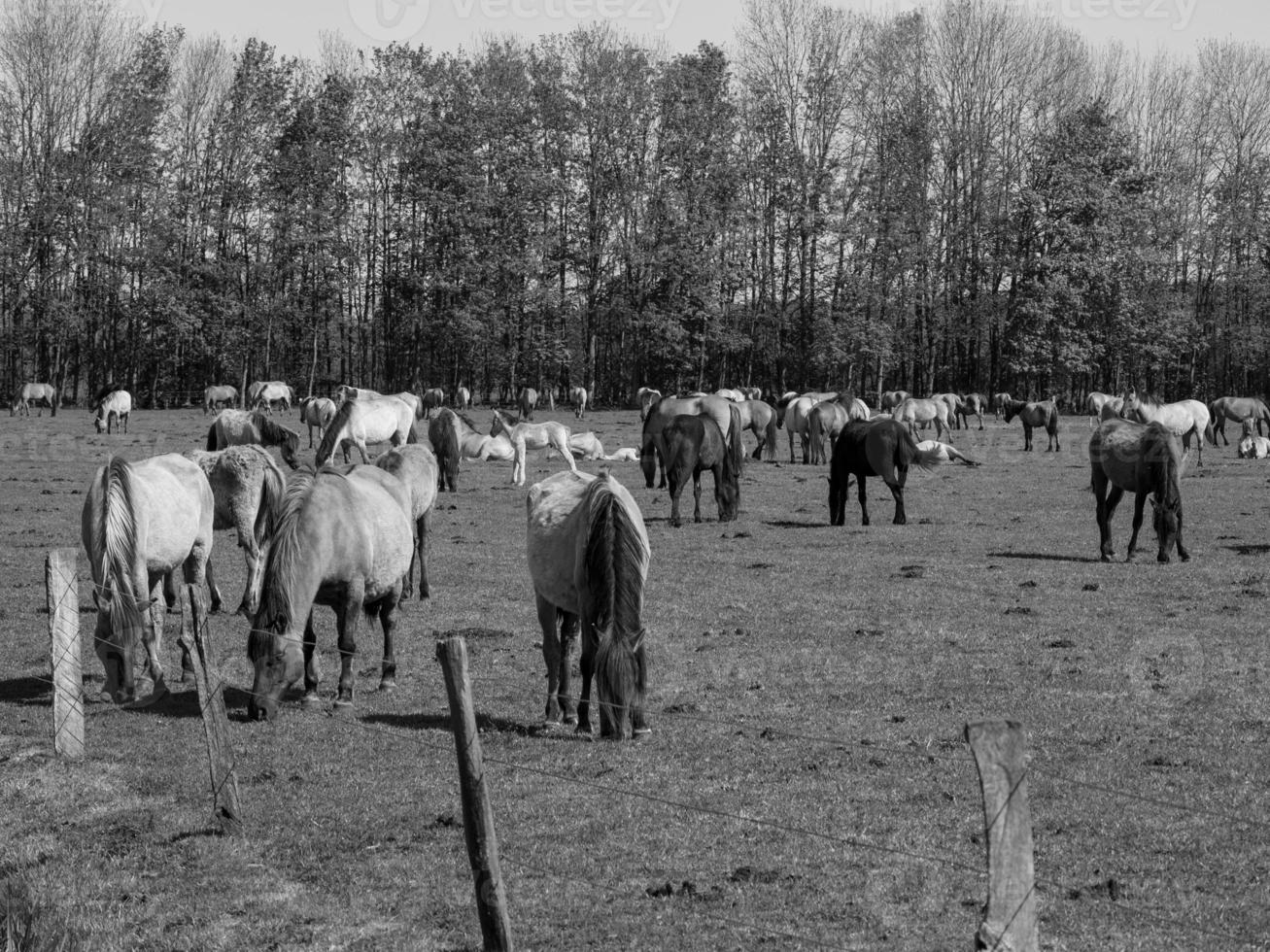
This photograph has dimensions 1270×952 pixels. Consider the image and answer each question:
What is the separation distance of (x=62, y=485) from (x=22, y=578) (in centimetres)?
1181

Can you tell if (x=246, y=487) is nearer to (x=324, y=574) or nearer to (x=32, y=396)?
(x=324, y=574)

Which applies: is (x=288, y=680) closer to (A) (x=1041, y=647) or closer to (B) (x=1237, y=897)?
(B) (x=1237, y=897)

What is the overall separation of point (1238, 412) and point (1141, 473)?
28.8 m

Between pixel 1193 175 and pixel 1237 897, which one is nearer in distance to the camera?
pixel 1237 897

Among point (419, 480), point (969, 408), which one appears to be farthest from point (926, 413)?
point (419, 480)

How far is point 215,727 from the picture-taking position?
739cm

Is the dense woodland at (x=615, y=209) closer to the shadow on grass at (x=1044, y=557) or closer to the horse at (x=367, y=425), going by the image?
the horse at (x=367, y=425)

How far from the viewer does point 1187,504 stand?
25062 mm

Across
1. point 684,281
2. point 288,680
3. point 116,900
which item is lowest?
point 116,900

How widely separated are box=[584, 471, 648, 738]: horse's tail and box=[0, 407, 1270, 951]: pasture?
36cm

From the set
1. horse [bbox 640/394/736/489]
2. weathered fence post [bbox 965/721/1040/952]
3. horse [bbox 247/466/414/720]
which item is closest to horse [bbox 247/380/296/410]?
horse [bbox 640/394/736/489]

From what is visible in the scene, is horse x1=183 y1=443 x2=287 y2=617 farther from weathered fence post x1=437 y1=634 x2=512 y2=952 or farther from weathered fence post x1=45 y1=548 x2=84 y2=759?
weathered fence post x1=437 y1=634 x2=512 y2=952

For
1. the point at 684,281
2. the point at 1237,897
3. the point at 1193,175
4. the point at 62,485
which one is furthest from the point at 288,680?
the point at 1193,175

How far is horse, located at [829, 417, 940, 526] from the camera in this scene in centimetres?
2264
